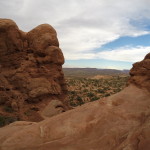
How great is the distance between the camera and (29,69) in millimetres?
18281

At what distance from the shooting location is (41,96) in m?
17.8

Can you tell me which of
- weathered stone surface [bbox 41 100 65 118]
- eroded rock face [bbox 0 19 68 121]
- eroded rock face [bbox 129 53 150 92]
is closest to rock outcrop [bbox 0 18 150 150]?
eroded rock face [bbox 129 53 150 92]

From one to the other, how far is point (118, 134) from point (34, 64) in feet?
45.0

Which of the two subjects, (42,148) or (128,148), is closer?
(128,148)

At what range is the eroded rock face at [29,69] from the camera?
1766 centimetres

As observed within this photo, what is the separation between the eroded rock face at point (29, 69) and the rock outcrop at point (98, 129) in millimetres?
10020

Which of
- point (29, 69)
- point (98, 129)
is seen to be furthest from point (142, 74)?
point (29, 69)

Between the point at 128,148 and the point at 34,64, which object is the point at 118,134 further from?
the point at 34,64

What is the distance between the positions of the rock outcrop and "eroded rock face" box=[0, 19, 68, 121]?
10020 mm

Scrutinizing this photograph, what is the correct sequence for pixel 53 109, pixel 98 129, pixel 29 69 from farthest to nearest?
pixel 29 69, pixel 53 109, pixel 98 129

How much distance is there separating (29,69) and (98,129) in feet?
42.5

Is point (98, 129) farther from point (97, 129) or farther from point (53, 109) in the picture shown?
point (53, 109)

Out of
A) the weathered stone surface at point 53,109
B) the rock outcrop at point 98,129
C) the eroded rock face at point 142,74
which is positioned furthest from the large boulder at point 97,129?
the weathered stone surface at point 53,109

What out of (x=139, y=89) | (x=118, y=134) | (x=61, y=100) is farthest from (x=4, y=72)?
(x=118, y=134)
